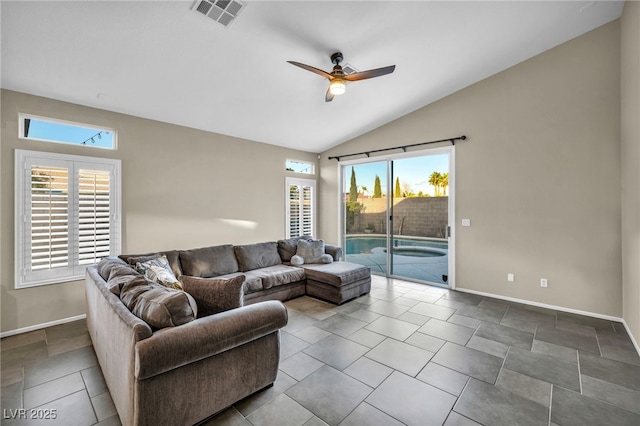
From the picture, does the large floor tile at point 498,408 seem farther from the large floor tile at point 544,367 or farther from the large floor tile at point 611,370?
the large floor tile at point 611,370

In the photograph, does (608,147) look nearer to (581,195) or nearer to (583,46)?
(581,195)

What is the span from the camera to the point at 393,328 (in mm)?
3352

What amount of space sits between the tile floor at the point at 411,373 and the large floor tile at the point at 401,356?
0.01m

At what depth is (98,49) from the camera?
2.78 meters

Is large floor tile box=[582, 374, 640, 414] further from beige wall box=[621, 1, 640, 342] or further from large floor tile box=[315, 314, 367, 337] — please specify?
large floor tile box=[315, 314, 367, 337]

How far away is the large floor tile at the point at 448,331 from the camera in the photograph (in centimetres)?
310

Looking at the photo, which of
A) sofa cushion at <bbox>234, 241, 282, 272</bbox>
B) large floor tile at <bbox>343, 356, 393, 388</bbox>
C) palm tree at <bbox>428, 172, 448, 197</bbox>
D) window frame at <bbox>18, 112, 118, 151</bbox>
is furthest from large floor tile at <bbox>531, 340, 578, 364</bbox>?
window frame at <bbox>18, 112, 118, 151</bbox>

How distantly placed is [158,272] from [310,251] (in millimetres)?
2582

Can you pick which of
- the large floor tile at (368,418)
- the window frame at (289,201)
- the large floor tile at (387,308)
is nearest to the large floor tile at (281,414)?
the large floor tile at (368,418)

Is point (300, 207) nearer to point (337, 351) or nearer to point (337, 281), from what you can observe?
point (337, 281)

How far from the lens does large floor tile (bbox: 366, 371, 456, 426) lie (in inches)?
76.2

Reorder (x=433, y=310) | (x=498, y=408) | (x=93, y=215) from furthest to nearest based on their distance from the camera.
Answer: (x=433, y=310) < (x=93, y=215) < (x=498, y=408)

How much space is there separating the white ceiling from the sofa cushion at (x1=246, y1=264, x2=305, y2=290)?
253cm

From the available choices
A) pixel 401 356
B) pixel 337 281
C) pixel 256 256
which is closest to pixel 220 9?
pixel 256 256
